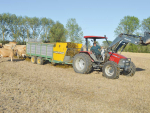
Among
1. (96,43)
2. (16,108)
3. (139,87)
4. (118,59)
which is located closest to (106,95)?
(139,87)

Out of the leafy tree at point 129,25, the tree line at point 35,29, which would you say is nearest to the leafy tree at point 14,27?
the tree line at point 35,29

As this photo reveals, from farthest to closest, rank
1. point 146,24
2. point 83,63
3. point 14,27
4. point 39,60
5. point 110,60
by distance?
point 146,24 → point 14,27 → point 39,60 → point 83,63 → point 110,60

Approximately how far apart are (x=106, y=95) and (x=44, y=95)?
201 cm

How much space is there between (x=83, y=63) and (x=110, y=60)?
1628mm

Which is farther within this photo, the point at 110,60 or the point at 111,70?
the point at 110,60

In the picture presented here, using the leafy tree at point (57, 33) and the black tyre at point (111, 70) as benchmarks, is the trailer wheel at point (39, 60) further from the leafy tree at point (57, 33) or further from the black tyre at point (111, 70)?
the leafy tree at point (57, 33)

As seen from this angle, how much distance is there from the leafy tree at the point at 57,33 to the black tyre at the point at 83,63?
3739cm

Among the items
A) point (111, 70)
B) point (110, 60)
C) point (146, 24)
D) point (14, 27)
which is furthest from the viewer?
point (146, 24)

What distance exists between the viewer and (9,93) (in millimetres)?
4996

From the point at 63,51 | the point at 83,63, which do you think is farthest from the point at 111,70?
the point at 63,51

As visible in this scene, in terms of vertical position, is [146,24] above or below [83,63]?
above

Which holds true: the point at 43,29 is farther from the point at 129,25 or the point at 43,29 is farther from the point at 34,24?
the point at 129,25

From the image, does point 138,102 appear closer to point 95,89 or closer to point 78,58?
point 95,89

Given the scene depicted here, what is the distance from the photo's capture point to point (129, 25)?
50219 mm
